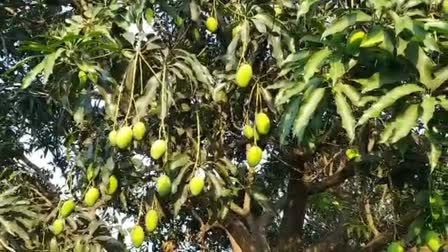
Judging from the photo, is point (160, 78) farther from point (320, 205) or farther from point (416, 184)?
point (320, 205)

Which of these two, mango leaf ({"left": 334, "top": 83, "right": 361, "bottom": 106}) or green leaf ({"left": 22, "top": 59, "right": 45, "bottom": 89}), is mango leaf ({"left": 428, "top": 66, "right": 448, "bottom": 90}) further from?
green leaf ({"left": 22, "top": 59, "right": 45, "bottom": 89})

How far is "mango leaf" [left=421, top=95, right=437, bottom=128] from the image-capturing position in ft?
4.86

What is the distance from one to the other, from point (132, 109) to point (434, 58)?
2.96 ft

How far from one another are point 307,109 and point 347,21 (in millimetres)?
210

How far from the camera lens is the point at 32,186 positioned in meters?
3.01

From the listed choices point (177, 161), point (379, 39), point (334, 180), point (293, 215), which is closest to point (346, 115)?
point (379, 39)

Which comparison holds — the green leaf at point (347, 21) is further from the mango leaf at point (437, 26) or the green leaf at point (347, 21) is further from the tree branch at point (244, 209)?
the tree branch at point (244, 209)

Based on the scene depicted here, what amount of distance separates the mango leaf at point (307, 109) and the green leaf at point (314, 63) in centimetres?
4

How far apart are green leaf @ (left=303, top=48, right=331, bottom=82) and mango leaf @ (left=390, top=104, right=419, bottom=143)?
22 cm

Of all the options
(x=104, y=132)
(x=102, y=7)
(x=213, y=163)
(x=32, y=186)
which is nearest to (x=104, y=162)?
(x=104, y=132)

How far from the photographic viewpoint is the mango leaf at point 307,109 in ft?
5.36

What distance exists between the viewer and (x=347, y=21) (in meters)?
1.61

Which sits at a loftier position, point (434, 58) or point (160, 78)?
point (160, 78)

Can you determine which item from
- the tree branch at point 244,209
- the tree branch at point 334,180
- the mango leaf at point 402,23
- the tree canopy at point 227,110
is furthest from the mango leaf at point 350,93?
the tree branch at point 244,209
